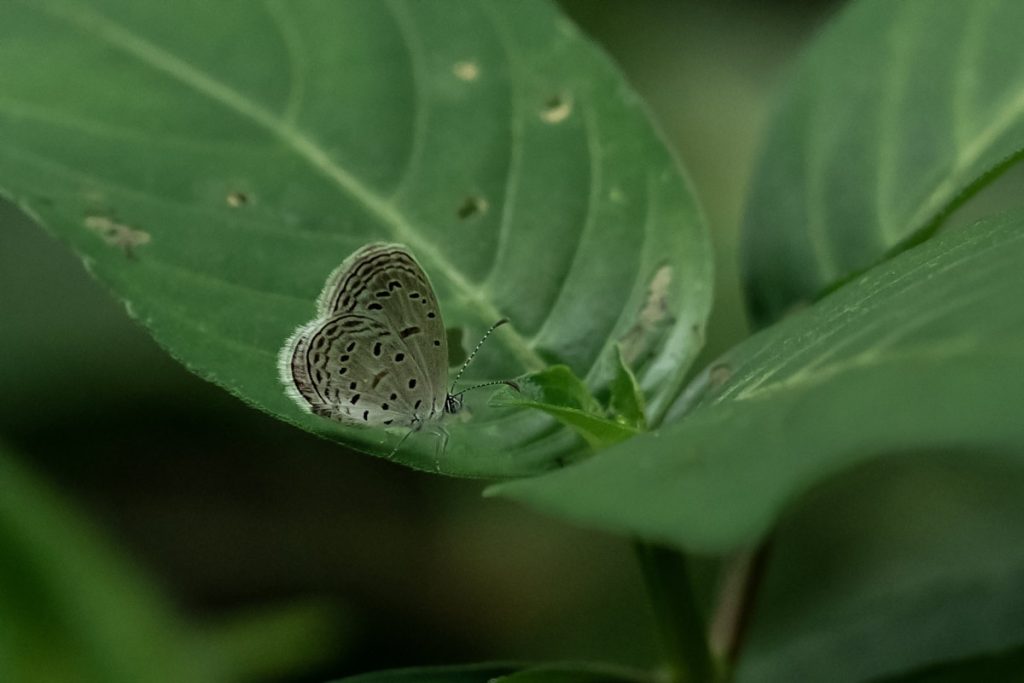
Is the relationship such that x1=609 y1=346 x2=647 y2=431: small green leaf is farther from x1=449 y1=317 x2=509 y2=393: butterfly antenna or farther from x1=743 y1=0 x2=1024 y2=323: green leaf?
x1=743 y1=0 x2=1024 y2=323: green leaf

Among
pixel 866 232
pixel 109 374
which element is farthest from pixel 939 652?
pixel 109 374

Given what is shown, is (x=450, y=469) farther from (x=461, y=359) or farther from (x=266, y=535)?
(x=266, y=535)

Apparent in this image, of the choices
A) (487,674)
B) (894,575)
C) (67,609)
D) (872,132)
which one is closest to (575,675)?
(487,674)

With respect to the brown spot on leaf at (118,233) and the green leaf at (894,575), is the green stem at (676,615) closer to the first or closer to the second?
the green leaf at (894,575)

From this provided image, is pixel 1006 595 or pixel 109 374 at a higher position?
pixel 109 374

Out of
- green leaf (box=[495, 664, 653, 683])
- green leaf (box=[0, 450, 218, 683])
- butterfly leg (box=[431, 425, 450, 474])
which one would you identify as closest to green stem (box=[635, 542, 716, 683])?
green leaf (box=[495, 664, 653, 683])
